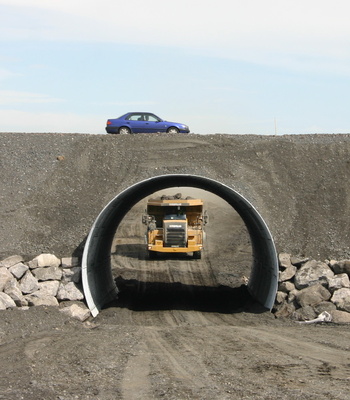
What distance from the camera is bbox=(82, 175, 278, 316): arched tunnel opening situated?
18562 mm

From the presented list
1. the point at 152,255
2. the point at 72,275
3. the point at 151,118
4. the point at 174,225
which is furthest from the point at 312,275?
the point at 152,255

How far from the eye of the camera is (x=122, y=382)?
10.6 m

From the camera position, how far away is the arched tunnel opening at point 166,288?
731 inches

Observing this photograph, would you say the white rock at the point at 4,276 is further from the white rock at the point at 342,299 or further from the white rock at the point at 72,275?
the white rock at the point at 342,299

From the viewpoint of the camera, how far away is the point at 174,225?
31062mm

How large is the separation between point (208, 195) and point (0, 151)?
3827cm

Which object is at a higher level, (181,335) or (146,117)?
(146,117)

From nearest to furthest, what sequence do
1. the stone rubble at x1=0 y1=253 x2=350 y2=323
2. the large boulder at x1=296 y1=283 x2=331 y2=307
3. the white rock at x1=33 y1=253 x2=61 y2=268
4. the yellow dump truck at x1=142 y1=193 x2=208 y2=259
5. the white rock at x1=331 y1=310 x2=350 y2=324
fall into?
the white rock at x1=331 y1=310 x2=350 y2=324 < the stone rubble at x1=0 y1=253 x2=350 y2=323 < the large boulder at x1=296 y1=283 x2=331 y2=307 < the white rock at x1=33 y1=253 x2=61 y2=268 < the yellow dump truck at x1=142 y1=193 x2=208 y2=259

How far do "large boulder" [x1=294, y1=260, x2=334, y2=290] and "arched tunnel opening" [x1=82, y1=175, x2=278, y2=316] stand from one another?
652mm

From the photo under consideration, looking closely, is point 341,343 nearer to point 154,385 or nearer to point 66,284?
point 154,385

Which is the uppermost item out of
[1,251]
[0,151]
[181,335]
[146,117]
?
[146,117]

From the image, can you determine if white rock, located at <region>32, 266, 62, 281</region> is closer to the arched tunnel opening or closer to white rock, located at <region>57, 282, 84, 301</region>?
white rock, located at <region>57, 282, 84, 301</region>

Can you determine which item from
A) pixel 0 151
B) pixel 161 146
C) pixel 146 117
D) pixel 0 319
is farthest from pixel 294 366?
pixel 146 117

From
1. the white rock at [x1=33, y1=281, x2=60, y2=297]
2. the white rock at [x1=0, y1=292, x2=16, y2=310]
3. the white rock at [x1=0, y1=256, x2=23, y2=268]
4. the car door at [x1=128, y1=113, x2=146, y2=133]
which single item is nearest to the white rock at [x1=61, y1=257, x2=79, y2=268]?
the white rock at [x1=33, y1=281, x2=60, y2=297]
